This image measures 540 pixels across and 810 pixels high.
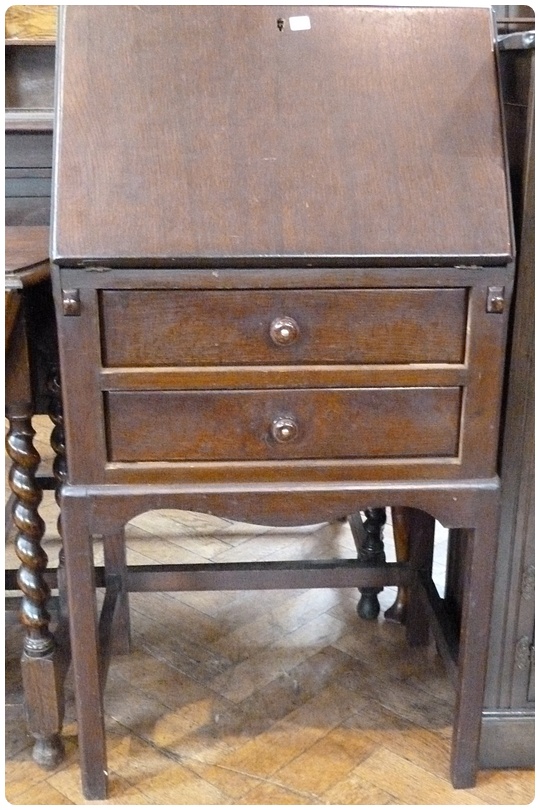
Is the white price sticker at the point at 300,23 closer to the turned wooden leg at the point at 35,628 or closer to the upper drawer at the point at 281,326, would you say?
the upper drawer at the point at 281,326

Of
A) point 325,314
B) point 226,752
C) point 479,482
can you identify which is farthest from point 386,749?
point 325,314

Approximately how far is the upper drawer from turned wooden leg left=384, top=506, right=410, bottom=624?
0.69 meters

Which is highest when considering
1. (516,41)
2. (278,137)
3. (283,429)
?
(516,41)

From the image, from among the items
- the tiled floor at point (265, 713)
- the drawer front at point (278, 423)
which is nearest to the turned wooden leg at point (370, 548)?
the tiled floor at point (265, 713)

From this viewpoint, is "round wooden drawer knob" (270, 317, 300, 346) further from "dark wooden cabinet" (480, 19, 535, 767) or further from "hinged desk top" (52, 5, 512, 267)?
"dark wooden cabinet" (480, 19, 535, 767)

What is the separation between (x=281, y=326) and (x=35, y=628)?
2.22 ft

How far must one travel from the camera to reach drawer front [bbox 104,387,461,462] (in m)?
1.18

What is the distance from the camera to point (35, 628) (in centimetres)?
141

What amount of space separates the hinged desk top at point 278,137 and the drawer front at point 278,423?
7.3 inches

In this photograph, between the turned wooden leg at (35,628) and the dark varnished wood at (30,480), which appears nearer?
the dark varnished wood at (30,480)

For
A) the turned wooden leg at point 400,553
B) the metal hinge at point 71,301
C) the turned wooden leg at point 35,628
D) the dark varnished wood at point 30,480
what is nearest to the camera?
the metal hinge at point 71,301

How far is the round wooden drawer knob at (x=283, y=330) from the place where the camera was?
1135 millimetres

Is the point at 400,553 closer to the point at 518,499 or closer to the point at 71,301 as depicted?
the point at 518,499

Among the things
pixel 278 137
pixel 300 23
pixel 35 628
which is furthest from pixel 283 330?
pixel 35 628
